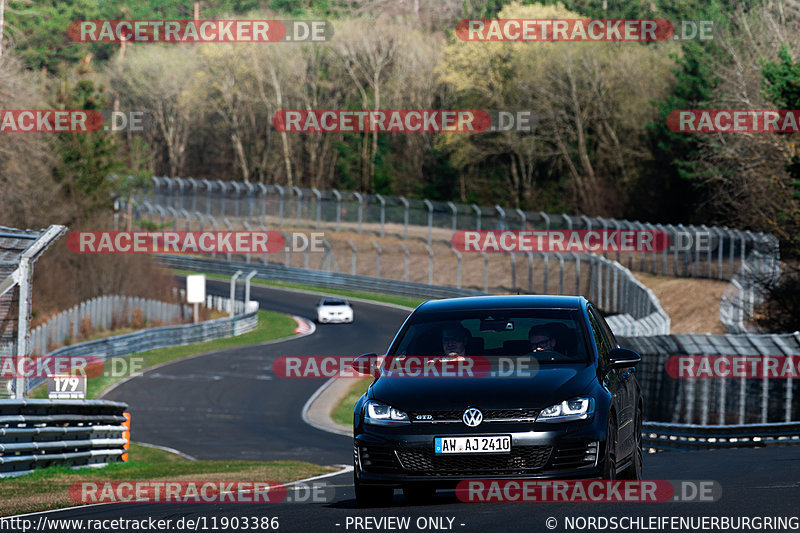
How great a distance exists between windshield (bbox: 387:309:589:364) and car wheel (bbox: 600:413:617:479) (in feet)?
2.05

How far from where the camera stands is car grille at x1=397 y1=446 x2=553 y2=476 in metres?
8.97

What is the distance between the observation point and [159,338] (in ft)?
148

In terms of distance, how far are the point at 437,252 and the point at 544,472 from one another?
2180 inches

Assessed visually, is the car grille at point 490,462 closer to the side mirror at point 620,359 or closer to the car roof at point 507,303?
the side mirror at point 620,359

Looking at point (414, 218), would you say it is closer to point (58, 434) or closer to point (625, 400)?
point (58, 434)

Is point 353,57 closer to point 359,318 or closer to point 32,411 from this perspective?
point 359,318

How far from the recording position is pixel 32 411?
50.6 ft

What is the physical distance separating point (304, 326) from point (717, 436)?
110 feet

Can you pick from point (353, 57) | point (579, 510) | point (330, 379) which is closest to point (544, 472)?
point (579, 510)
